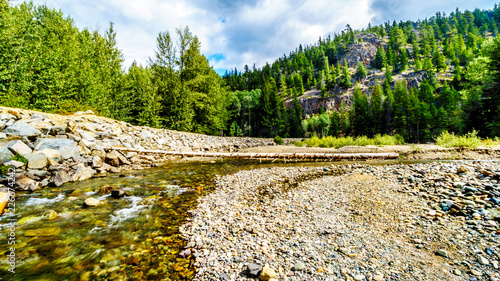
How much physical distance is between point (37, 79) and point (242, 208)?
17.5 m

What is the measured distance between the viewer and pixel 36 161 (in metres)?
7.12

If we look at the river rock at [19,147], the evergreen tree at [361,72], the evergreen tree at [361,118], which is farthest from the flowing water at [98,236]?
the evergreen tree at [361,72]

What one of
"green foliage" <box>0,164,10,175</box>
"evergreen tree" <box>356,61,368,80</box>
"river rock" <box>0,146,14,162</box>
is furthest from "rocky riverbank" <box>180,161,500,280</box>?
"evergreen tree" <box>356,61,368,80</box>

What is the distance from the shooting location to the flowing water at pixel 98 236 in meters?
2.87

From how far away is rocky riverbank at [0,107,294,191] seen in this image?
6.79m

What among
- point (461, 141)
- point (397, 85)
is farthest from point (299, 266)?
point (397, 85)

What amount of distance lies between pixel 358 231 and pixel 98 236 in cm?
540

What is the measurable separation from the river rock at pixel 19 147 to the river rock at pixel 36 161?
1.36 feet

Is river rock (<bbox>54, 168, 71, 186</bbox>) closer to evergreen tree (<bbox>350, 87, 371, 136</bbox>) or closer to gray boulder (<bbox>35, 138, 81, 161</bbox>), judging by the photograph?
gray boulder (<bbox>35, 138, 81, 161</bbox>)

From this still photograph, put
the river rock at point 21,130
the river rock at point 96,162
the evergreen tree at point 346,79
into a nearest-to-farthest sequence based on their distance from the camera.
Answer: the river rock at point 21,130 < the river rock at point 96,162 < the evergreen tree at point 346,79

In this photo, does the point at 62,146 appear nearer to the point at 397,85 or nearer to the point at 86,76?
the point at 86,76

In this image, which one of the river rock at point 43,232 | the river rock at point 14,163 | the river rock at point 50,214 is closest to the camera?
the river rock at point 43,232

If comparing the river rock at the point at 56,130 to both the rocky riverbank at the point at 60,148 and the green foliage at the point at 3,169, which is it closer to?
the rocky riverbank at the point at 60,148

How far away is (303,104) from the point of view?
89188 mm
